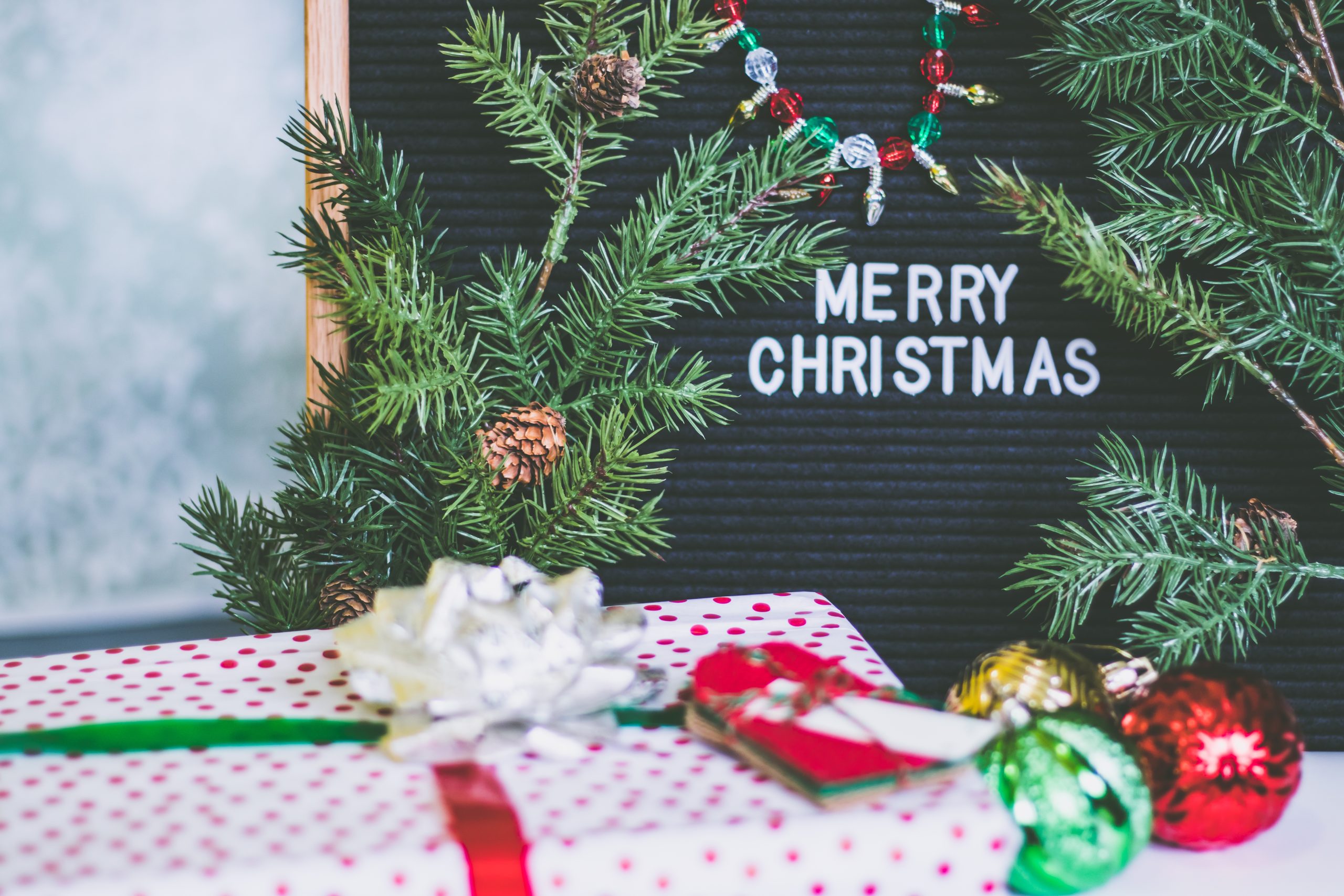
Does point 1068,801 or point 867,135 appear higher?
point 867,135

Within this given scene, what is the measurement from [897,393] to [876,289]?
0.26 feet

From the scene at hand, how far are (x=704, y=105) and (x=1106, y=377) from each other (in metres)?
0.36

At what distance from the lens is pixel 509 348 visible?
670 mm

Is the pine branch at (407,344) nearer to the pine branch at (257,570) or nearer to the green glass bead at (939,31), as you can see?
the pine branch at (257,570)

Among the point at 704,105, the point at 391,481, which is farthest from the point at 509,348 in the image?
the point at 704,105

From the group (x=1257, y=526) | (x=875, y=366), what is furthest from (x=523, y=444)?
(x=1257, y=526)

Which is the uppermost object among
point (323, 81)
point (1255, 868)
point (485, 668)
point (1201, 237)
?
point (323, 81)

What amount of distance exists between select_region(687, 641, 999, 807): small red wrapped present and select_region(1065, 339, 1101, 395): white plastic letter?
0.36 metres

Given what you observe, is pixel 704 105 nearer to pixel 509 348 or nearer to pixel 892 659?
pixel 509 348

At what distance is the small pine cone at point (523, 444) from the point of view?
0.61 m

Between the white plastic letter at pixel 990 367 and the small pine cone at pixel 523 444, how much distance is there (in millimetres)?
311

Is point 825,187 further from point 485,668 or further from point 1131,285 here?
point 485,668

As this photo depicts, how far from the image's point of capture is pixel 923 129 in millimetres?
684

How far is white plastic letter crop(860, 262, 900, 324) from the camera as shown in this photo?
0.70 m
